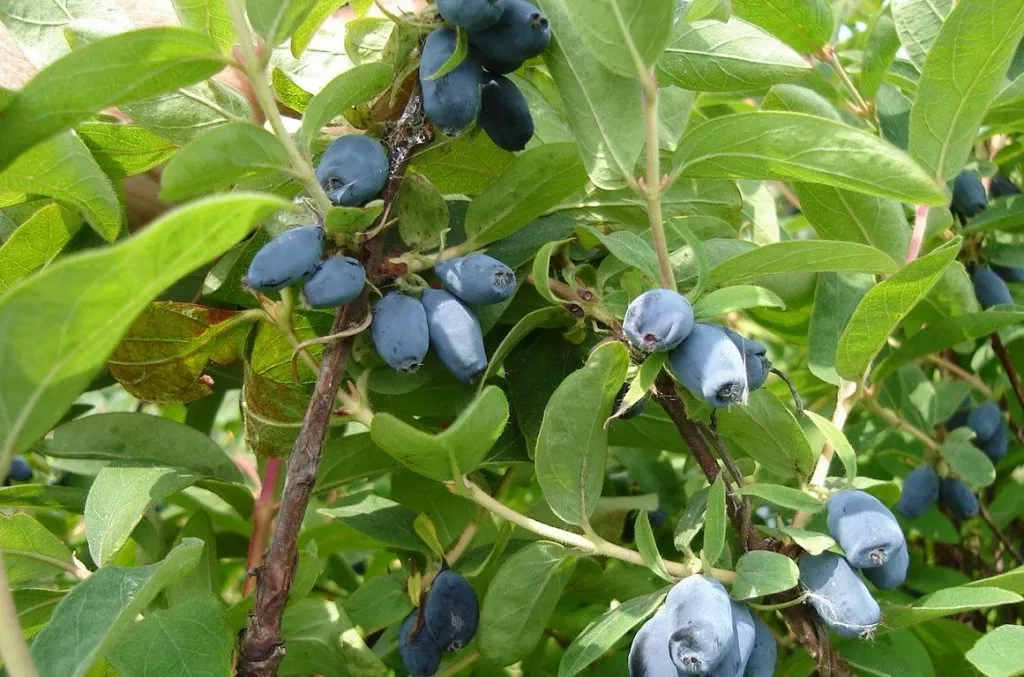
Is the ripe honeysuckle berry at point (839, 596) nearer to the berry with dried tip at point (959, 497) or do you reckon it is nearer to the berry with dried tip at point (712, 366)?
the berry with dried tip at point (712, 366)

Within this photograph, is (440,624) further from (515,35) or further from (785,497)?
(515,35)

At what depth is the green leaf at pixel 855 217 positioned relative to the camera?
1.07 m

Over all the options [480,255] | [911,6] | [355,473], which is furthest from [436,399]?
[911,6]

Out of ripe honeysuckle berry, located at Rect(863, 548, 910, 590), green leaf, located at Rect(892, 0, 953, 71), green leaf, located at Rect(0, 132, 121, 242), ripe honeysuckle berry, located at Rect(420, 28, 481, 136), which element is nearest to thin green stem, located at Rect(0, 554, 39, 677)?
green leaf, located at Rect(0, 132, 121, 242)

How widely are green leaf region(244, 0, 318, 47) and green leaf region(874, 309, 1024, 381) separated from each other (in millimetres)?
813

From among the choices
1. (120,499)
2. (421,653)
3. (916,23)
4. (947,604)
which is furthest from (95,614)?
(916,23)

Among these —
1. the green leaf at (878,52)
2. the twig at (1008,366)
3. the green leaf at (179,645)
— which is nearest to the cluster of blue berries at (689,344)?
the green leaf at (179,645)

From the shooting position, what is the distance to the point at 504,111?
87cm

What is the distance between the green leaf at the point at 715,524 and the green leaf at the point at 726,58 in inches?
14.6

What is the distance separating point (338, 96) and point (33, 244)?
37 cm

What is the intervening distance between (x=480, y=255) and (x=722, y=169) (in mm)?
232

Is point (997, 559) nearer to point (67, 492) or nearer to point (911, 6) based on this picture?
point (911, 6)

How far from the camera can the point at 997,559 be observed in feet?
5.11

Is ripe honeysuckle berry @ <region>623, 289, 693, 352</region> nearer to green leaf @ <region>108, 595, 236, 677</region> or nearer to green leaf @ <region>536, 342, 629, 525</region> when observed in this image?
green leaf @ <region>536, 342, 629, 525</region>
